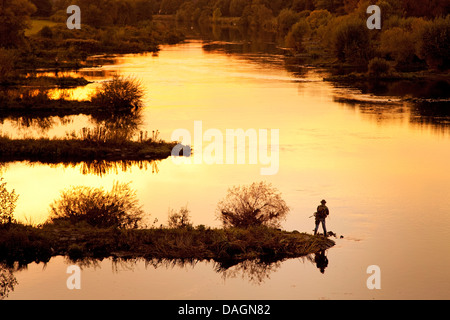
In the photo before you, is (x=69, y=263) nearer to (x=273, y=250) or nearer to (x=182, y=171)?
(x=273, y=250)

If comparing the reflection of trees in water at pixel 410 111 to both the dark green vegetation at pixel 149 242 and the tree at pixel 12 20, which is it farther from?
the tree at pixel 12 20

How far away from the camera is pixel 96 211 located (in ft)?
82.1

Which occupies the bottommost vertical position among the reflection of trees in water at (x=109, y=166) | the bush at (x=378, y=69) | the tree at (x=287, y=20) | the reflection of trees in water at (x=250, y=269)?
the reflection of trees in water at (x=250, y=269)

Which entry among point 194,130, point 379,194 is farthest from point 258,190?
point 194,130

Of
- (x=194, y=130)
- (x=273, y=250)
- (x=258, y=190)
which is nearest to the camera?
(x=273, y=250)

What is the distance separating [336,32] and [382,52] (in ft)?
20.0

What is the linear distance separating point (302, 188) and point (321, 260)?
27.9 feet

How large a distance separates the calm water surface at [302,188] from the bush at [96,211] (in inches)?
30.1

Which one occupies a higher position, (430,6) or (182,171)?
(430,6)

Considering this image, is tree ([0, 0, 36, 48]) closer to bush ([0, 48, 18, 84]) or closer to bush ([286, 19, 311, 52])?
bush ([0, 48, 18, 84])

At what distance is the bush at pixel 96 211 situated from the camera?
24828 mm

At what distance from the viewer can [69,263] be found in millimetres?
21531

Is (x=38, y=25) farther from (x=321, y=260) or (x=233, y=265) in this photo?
(x=321, y=260)

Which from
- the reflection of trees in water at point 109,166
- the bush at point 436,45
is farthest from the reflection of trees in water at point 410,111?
the bush at point 436,45
